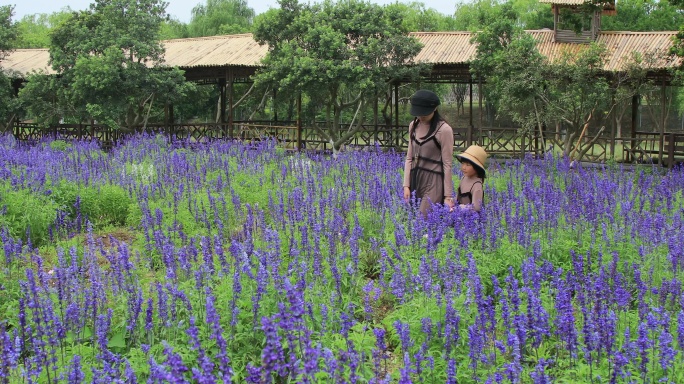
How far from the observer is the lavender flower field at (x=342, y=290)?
11.6 ft

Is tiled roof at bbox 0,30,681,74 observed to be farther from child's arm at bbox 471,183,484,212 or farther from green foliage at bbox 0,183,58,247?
green foliage at bbox 0,183,58,247

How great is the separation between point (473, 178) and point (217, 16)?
44126 millimetres

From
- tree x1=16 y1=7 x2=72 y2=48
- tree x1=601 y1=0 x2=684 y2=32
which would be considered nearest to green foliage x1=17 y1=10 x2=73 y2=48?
tree x1=16 y1=7 x2=72 y2=48

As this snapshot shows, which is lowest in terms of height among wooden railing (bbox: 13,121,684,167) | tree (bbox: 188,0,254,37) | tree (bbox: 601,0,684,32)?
wooden railing (bbox: 13,121,684,167)

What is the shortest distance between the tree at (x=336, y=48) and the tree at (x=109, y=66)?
3.36m

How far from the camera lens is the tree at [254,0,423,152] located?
717 inches

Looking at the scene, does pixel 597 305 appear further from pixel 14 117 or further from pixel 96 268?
pixel 14 117

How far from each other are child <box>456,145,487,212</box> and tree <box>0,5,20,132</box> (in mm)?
19561

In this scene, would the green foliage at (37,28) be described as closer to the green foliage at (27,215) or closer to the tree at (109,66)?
the tree at (109,66)

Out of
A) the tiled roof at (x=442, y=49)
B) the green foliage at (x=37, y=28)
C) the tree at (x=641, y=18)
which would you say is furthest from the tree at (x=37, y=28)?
the tree at (x=641, y=18)

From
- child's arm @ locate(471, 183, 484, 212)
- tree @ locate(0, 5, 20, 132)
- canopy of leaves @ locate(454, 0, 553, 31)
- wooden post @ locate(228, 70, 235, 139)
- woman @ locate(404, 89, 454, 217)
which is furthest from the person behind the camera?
tree @ locate(0, 5, 20, 132)

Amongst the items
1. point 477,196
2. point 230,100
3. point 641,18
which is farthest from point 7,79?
point 641,18

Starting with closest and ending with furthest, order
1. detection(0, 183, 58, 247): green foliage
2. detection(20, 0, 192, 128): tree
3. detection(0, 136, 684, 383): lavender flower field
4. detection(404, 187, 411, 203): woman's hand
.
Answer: detection(0, 136, 684, 383): lavender flower field < detection(404, 187, 411, 203): woman's hand < detection(0, 183, 58, 247): green foliage < detection(20, 0, 192, 128): tree

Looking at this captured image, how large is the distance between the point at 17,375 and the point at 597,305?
3.14 meters
